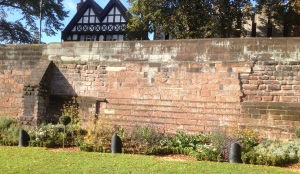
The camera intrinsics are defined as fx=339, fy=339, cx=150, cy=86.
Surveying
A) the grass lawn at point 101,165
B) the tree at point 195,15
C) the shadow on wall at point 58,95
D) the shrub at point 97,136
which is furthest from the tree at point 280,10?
the grass lawn at point 101,165

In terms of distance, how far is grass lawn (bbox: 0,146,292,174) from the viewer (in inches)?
294

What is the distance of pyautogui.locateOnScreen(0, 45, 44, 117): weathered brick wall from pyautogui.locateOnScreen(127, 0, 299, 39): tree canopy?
1109cm

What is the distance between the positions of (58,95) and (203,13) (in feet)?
42.1

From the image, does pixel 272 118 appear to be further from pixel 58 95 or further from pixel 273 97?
pixel 58 95

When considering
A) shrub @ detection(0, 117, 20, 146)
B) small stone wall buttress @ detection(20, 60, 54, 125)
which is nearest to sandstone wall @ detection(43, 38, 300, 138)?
small stone wall buttress @ detection(20, 60, 54, 125)

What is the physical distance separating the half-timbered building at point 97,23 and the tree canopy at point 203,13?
29.6 ft

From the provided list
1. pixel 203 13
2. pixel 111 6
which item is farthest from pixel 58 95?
pixel 111 6

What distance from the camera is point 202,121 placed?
11188 mm

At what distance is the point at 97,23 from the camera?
111ft

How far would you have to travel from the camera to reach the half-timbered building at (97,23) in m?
33.1

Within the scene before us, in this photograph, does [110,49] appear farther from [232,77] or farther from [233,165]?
[233,165]

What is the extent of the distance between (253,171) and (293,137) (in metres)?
3.42

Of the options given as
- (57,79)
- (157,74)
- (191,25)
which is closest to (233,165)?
(157,74)

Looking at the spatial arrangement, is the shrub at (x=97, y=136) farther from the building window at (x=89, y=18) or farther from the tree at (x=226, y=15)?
the building window at (x=89, y=18)
